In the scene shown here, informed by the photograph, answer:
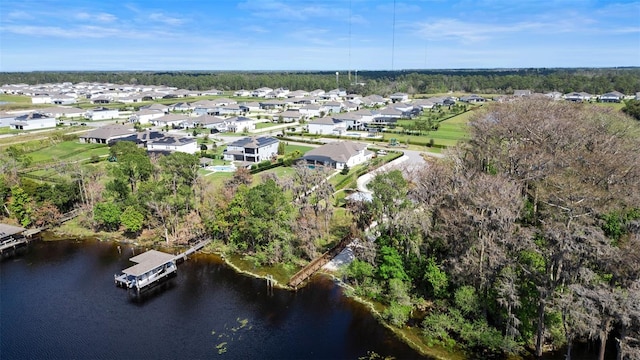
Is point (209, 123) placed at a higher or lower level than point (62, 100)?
lower

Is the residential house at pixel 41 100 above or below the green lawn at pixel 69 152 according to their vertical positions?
above

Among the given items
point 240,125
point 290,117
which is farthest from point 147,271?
point 290,117

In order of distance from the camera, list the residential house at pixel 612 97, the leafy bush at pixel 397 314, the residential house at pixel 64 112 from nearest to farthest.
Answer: the leafy bush at pixel 397 314
the residential house at pixel 64 112
the residential house at pixel 612 97

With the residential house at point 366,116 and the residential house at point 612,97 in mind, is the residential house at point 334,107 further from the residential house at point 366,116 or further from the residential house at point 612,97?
the residential house at point 612,97

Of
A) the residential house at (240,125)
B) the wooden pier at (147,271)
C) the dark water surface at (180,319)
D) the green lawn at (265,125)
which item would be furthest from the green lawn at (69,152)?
the wooden pier at (147,271)

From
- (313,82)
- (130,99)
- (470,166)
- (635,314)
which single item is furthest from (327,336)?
(313,82)

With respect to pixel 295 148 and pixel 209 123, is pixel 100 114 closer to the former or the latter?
pixel 209 123

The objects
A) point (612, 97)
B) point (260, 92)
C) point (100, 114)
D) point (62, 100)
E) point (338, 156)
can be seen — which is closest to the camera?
point (338, 156)

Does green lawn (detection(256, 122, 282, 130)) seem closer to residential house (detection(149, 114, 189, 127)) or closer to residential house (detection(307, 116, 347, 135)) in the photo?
residential house (detection(307, 116, 347, 135))

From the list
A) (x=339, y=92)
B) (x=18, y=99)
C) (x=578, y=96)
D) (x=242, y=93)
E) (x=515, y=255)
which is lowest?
(x=515, y=255)
